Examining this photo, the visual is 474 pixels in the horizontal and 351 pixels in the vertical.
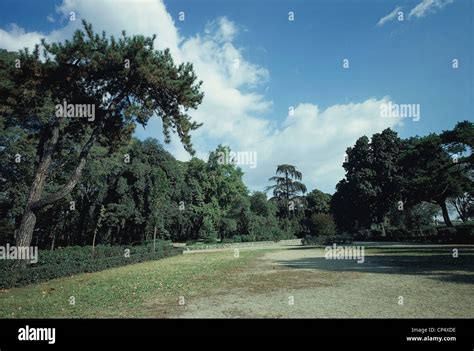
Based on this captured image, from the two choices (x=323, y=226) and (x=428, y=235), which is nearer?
(x=428, y=235)

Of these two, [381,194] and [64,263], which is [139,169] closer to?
[64,263]

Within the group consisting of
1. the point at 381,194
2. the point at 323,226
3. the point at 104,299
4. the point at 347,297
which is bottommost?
the point at 323,226

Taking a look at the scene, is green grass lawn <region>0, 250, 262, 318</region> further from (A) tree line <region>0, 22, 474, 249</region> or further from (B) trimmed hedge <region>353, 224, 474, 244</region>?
(B) trimmed hedge <region>353, 224, 474, 244</region>

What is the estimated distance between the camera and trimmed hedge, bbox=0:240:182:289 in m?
14.4

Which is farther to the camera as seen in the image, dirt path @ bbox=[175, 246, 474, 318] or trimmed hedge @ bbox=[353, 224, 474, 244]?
trimmed hedge @ bbox=[353, 224, 474, 244]

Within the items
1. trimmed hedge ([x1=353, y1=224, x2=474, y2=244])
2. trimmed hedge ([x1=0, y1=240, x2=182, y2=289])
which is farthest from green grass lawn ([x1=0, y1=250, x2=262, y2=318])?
trimmed hedge ([x1=353, y1=224, x2=474, y2=244])

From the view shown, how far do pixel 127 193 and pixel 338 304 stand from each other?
38.8 m

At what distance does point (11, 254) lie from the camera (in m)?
16.1

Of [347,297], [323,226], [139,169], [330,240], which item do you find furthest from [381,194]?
[347,297]

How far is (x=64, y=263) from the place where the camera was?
18.4 metres

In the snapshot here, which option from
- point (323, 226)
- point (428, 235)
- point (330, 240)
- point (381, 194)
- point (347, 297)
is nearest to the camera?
point (347, 297)

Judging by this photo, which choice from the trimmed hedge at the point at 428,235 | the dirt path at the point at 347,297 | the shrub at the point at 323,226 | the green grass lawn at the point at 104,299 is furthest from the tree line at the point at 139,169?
the dirt path at the point at 347,297

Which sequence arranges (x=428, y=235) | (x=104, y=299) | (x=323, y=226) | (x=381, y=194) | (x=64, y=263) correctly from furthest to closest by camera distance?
(x=381, y=194) < (x=323, y=226) < (x=428, y=235) < (x=64, y=263) < (x=104, y=299)

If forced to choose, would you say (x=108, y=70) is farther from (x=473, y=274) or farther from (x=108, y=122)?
(x=473, y=274)
